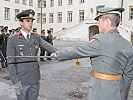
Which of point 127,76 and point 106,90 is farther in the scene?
point 127,76

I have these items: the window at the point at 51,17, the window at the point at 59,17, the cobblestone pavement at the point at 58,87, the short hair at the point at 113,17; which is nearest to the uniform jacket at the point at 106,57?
the short hair at the point at 113,17

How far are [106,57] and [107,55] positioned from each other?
26 millimetres

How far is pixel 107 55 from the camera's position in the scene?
3.74m

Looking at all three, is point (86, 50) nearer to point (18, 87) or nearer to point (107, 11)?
point (107, 11)

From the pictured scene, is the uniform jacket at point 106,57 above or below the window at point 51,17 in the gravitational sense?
below

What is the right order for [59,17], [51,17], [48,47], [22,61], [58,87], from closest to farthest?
1. [22,61]
2. [48,47]
3. [58,87]
4. [59,17]
5. [51,17]

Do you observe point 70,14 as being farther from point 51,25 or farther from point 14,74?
Result: point 14,74

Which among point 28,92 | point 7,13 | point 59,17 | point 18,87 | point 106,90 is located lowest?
point 28,92

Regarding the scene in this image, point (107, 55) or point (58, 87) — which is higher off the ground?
point (107, 55)

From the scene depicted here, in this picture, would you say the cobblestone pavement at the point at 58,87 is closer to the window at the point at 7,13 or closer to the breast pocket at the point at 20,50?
the breast pocket at the point at 20,50

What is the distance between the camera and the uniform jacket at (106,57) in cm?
373

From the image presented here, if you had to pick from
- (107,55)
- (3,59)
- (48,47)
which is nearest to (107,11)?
(107,55)

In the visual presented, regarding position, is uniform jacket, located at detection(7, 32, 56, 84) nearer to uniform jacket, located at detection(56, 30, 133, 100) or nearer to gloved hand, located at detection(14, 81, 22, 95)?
gloved hand, located at detection(14, 81, 22, 95)

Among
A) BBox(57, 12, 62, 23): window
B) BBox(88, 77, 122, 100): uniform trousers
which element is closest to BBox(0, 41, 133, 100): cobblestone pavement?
BBox(88, 77, 122, 100): uniform trousers
